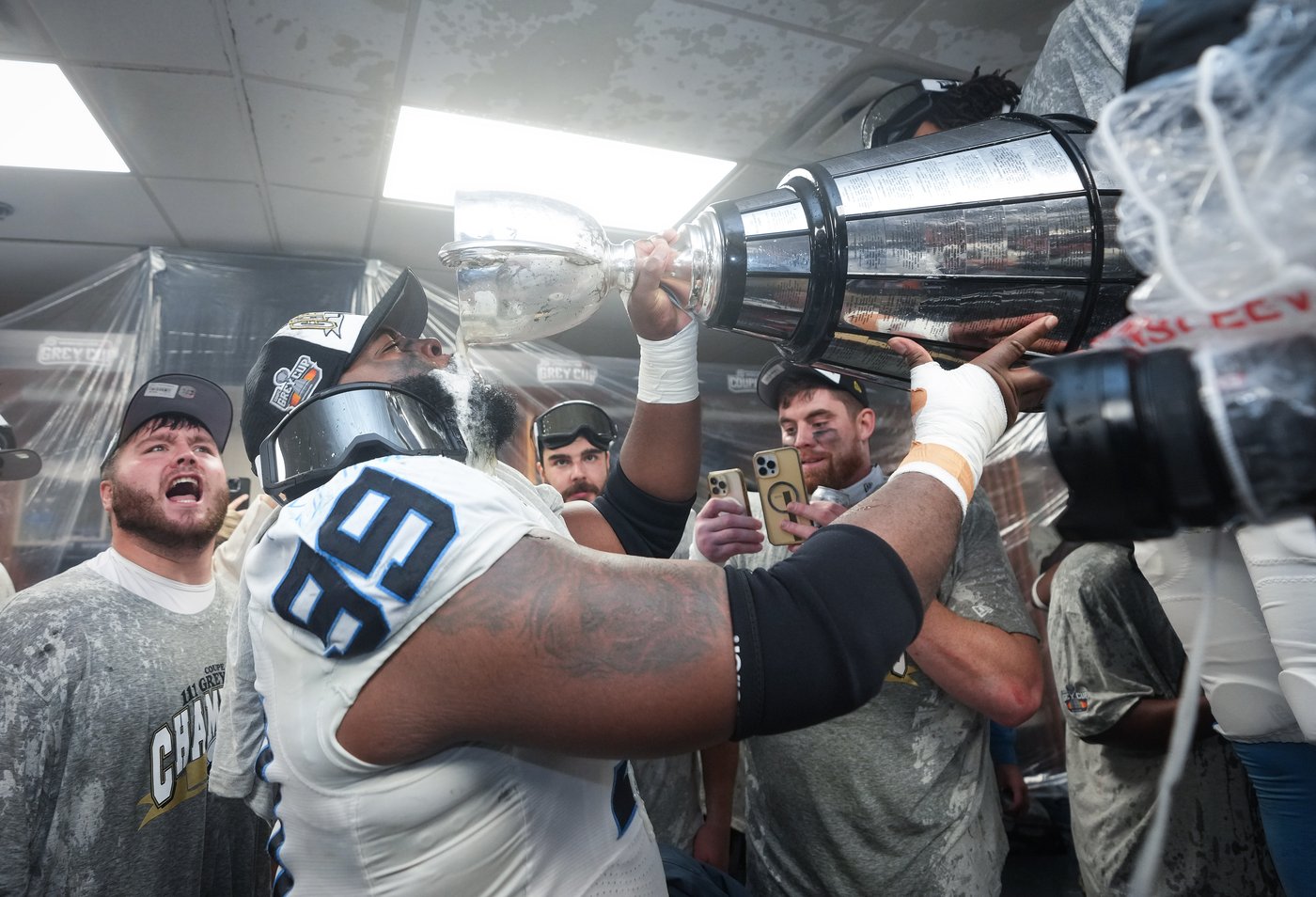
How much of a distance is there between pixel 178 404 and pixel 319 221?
60.2 inches

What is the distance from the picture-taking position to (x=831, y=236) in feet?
2.63

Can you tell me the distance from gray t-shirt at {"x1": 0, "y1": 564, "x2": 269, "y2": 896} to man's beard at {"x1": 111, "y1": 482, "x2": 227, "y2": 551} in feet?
0.56

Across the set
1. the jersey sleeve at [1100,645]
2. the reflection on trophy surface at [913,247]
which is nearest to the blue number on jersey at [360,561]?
the reflection on trophy surface at [913,247]

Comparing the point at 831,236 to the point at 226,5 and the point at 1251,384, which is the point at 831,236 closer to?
the point at 1251,384

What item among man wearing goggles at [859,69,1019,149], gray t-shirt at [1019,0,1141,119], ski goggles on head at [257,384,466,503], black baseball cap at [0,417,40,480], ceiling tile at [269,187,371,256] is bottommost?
black baseball cap at [0,417,40,480]

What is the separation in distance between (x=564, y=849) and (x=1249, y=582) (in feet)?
2.96

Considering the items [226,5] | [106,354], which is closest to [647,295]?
[226,5]

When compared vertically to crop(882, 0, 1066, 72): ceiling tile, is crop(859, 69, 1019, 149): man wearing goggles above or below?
below

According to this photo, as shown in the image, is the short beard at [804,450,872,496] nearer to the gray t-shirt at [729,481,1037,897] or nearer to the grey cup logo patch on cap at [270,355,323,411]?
the gray t-shirt at [729,481,1037,897]

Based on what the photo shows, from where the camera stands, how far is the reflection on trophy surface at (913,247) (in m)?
0.79

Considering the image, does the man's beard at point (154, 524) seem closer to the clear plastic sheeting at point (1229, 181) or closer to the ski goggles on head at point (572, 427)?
the ski goggles on head at point (572, 427)

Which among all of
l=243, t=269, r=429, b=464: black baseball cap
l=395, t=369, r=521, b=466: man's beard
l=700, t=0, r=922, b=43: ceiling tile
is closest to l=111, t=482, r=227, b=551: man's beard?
l=243, t=269, r=429, b=464: black baseball cap

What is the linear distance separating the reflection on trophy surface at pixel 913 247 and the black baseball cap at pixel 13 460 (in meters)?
2.92

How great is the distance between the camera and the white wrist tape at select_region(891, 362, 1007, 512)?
0.81 m
